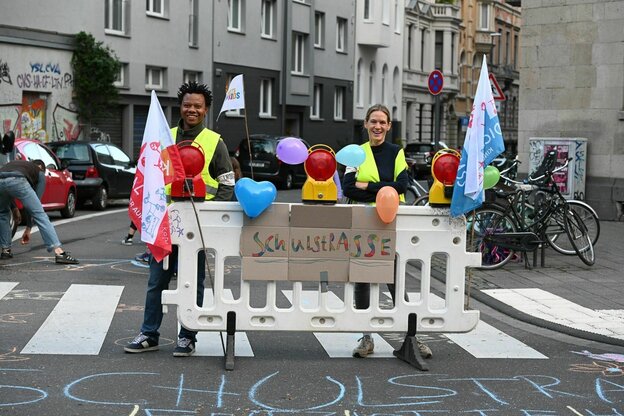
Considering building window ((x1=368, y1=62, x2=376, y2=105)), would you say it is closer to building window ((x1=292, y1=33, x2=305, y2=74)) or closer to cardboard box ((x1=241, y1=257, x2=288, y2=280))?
building window ((x1=292, y1=33, x2=305, y2=74))

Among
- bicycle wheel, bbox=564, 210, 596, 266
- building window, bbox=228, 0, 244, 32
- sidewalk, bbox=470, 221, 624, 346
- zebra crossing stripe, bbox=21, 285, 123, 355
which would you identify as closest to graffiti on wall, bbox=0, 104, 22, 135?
building window, bbox=228, 0, 244, 32

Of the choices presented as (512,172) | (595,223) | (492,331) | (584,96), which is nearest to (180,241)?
(492,331)

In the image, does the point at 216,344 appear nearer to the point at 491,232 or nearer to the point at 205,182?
the point at 205,182

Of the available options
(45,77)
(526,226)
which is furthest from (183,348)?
(45,77)

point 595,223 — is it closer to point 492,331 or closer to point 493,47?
point 492,331

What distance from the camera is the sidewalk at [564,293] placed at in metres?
10.2

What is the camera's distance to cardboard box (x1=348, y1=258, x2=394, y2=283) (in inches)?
324

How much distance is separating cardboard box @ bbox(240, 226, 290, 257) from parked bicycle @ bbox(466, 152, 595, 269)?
19.5ft

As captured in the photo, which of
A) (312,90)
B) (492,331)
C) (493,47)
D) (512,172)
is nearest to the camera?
(492,331)

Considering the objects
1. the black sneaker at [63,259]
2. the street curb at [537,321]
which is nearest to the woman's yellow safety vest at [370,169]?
the street curb at [537,321]

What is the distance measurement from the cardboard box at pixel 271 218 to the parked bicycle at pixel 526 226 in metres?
5.95

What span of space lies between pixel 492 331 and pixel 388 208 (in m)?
2.15

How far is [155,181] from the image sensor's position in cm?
782

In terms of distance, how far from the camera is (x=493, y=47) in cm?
7675
